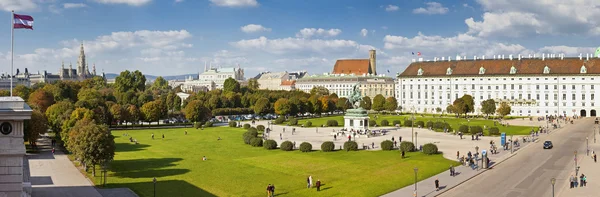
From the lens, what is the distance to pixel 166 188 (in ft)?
122

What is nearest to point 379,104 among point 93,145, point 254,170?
point 254,170

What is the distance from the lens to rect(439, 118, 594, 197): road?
1389 inches

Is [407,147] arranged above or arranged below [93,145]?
below

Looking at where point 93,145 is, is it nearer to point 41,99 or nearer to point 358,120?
point 358,120

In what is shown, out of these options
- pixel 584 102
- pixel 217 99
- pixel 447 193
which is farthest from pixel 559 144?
pixel 217 99

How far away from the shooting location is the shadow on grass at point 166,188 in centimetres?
3538

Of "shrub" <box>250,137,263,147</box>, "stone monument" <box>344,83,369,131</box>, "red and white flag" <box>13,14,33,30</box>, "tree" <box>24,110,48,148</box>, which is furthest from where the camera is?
"stone monument" <box>344,83,369,131</box>

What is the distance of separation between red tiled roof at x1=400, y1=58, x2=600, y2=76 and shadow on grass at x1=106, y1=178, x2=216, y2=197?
108m

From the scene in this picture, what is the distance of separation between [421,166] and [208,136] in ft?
128

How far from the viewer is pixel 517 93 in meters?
125

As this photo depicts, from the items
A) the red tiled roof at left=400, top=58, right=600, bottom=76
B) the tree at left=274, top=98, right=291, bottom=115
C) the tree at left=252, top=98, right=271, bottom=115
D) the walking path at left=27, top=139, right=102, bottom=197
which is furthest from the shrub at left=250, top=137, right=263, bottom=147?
the red tiled roof at left=400, top=58, right=600, bottom=76

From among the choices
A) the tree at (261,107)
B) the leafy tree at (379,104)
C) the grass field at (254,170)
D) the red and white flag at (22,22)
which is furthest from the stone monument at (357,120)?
the red and white flag at (22,22)

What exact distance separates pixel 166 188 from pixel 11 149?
17.1 meters

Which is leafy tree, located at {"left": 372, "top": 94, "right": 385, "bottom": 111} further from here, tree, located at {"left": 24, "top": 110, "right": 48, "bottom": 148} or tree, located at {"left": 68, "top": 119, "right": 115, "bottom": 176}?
tree, located at {"left": 68, "top": 119, "right": 115, "bottom": 176}
